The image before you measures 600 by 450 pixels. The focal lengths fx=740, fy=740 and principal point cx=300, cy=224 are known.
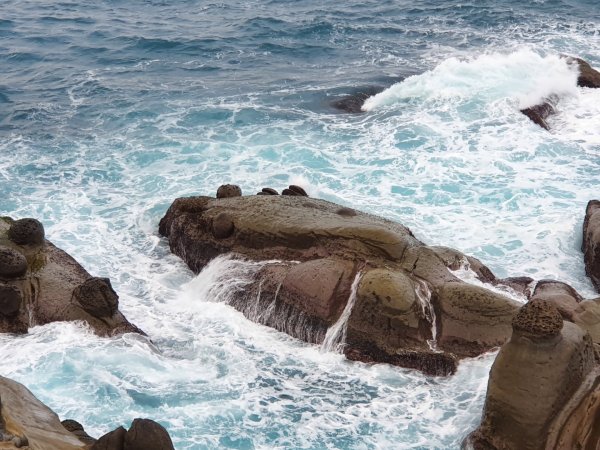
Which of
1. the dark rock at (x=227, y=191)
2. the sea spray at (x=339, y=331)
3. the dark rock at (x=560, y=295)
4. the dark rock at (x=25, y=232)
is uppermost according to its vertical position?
the dark rock at (x=227, y=191)

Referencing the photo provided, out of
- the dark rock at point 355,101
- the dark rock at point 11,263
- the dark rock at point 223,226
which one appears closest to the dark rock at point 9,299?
the dark rock at point 11,263

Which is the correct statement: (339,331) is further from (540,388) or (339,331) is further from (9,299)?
(9,299)

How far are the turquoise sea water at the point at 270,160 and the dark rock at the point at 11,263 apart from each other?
1033 millimetres

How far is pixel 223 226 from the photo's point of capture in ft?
40.4

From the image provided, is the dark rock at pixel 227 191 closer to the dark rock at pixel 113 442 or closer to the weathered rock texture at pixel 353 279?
the weathered rock texture at pixel 353 279

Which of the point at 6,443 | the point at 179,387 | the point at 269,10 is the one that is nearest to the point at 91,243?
the point at 179,387

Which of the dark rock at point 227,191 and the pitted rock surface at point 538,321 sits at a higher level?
the pitted rock surface at point 538,321

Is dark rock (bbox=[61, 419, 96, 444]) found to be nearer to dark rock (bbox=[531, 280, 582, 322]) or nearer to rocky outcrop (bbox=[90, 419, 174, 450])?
rocky outcrop (bbox=[90, 419, 174, 450])

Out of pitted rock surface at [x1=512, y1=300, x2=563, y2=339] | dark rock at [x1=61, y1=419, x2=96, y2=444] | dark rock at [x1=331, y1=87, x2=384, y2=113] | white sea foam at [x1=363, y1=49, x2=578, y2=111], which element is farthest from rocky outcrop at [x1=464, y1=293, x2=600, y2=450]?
dark rock at [x1=331, y1=87, x2=384, y2=113]

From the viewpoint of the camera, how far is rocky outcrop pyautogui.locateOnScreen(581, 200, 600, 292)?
40.6ft

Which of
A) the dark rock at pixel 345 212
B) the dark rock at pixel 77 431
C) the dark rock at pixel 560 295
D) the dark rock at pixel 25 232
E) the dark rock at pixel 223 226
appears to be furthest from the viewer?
the dark rock at pixel 223 226

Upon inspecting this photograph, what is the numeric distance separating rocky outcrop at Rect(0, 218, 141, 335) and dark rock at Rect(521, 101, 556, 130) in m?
12.7

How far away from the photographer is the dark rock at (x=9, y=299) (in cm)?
1058

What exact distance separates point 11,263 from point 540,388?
763 centimetres
